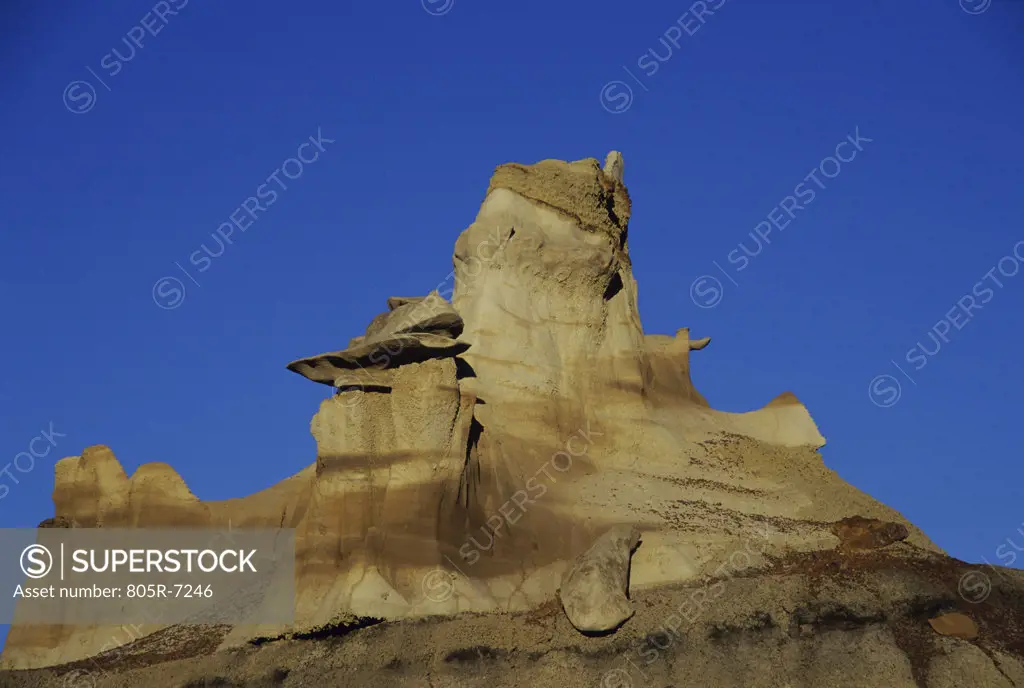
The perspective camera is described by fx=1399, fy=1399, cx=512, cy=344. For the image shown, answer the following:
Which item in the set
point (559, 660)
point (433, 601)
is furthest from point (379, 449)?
point (559, 660)

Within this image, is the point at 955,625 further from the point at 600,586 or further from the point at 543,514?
the point at 543,514

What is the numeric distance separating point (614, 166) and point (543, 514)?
487 inches

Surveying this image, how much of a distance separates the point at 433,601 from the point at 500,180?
43.8ft

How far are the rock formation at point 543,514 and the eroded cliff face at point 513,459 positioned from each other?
0.20ft

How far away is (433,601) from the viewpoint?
3053cm

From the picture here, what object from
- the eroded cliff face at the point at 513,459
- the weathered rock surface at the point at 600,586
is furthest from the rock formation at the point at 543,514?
the weathered rock surface at the point at 600,586

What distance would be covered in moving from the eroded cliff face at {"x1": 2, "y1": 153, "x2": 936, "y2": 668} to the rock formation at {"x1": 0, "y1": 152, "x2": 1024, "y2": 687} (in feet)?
0.20

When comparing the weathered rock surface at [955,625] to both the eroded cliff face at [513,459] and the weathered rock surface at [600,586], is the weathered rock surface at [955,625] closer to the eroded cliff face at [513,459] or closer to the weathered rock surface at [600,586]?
the eroded cliff face at [513,459]

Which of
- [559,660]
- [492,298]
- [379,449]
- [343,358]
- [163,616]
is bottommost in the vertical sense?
[559,660]

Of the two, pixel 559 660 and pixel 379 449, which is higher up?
pixel 379 449

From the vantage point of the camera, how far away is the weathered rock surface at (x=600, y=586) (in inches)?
1191

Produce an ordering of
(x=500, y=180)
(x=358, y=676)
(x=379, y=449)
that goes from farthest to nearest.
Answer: (x=500, y=180)
(x=379, y=449)
(x=358, y=676)

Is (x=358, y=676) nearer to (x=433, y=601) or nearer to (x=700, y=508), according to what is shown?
(x=433, y=601)

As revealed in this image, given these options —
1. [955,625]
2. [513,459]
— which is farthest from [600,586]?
[955,625]
